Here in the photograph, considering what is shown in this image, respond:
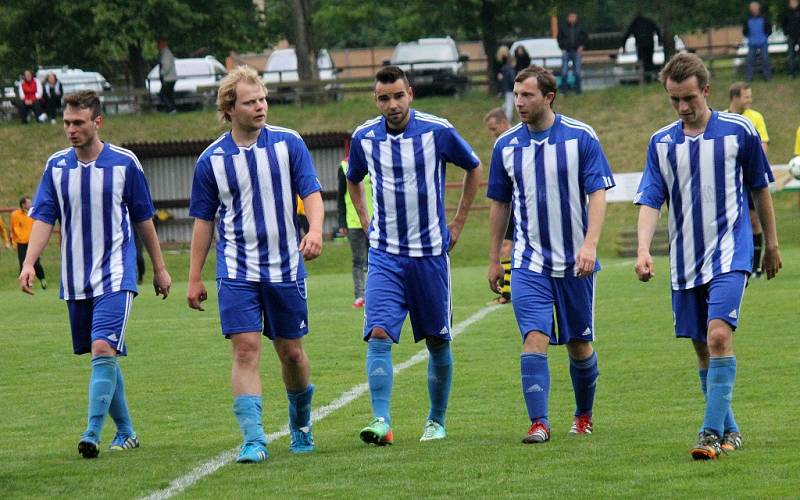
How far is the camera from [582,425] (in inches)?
353

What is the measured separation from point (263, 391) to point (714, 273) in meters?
A: 4.82

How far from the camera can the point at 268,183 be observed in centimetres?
837

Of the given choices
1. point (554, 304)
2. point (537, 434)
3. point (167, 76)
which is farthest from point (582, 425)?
point (167, 76)

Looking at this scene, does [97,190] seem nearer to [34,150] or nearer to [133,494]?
[133,494]

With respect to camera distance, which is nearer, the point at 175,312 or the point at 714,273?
the point at 714,273

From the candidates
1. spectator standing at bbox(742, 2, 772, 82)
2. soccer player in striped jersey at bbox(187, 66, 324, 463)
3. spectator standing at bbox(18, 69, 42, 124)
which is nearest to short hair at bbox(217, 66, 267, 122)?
soccer player in striped jersey at bbox(187, 66, 324, 463)

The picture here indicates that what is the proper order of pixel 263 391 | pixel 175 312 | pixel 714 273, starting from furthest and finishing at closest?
pixel 175 312 → pixel 263 391 → pixel 714 273

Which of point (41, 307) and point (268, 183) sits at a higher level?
point (268, 183)

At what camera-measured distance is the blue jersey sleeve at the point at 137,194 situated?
356 inches

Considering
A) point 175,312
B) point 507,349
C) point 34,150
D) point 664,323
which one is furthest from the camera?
point 34,150

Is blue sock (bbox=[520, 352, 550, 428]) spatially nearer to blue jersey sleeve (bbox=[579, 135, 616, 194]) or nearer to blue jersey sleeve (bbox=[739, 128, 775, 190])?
blue jersey sleeve (bbox=[579, 135, 616, 194])

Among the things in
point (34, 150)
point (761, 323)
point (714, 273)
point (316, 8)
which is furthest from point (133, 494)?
point (316, 8)

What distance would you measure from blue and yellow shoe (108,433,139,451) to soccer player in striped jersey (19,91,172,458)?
0.05ft

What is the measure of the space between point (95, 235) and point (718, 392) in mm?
3628
